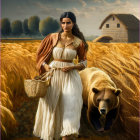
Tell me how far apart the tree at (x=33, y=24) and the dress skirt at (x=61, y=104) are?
1.50m

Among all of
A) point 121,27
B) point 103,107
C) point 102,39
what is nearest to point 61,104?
point 103,107

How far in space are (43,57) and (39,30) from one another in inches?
54.9

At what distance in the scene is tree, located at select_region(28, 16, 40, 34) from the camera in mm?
5250

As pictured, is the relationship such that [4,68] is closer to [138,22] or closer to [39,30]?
[39,30]

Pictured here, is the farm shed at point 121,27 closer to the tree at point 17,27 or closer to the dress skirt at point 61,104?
the tree at point 17,27

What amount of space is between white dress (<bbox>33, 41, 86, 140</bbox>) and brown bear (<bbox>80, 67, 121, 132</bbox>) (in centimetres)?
73

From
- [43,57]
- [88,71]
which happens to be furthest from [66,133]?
[88,71]

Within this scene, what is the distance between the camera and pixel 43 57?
155 inches

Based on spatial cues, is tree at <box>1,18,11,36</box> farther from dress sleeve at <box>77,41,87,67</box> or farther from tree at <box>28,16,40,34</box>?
dress sleeve at <box>77,41,87,67</box>

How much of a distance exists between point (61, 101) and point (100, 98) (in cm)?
91

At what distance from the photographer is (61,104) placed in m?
3.86

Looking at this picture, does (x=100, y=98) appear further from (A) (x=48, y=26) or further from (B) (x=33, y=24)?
(B) (x=33, y=24)

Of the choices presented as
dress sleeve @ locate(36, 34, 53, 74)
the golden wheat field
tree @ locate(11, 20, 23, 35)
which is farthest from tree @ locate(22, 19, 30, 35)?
dress sleeve @ locate(36, 34, 53, 74)

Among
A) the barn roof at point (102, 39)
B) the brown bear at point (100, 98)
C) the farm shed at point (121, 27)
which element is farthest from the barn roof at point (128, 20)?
the brown bear at point (100, 98)
